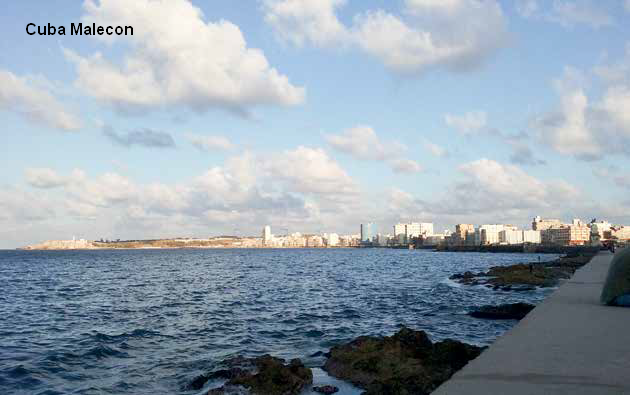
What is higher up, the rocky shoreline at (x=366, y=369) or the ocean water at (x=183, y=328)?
the rocky shoreline at (x=366, y=369)

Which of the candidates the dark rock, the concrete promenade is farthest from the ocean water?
the concrete promenade

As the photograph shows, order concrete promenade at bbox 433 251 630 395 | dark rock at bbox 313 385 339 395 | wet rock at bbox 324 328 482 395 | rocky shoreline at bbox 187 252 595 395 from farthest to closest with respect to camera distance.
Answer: wet rock at bbox 324 328 482 395, dark rock at bbox 313 385 339 395, rocky shoreline at bbox 187 252 595 395, concrete promenade at bbox 433 251 630 395

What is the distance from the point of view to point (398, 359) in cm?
1486

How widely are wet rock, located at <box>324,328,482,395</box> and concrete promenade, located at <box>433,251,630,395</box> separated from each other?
2208 mm

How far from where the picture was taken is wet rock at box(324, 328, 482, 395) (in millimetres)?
13852

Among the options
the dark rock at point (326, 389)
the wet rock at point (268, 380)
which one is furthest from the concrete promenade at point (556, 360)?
the wet rock at point (268, 380)

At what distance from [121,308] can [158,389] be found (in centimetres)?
2336

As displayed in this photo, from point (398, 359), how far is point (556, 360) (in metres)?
6.31

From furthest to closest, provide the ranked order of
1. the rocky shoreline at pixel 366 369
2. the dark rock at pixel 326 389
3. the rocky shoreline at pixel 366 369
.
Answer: the dark rock at pixel 326 389, the rocky shoreline at pixel 366 369, the rocky shoreline at pixel 366 369

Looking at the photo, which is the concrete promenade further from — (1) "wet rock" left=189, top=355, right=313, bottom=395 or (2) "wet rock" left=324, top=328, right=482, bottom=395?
(1) "wet rock" left=189, top=355, right=313, bottom=395

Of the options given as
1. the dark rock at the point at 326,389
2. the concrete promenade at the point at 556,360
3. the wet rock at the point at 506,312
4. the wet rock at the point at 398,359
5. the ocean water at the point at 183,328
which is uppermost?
the concrete promenade at the point at 556,360

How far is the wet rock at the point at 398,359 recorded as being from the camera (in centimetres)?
1385

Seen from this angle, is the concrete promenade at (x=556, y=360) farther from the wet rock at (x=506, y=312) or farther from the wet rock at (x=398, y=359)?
the wet rock at (x=506, y=312)

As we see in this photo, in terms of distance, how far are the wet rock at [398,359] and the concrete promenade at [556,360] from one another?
2.21 metres
